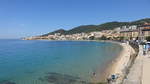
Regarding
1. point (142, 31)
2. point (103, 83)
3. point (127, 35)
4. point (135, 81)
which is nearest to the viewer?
point (135, 81)

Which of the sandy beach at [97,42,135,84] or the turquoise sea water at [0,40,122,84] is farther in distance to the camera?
the sandy beach at [97,42,135,84]

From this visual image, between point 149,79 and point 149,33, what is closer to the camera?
point 149,79

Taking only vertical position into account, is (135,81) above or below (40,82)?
above

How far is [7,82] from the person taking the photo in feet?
51.1

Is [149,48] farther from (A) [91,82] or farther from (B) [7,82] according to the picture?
(B) [7,82]

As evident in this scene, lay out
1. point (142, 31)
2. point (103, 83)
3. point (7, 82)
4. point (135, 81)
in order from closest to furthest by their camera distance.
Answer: point (135, 81), point (103, 83), point (7, 82), point (142, 31)

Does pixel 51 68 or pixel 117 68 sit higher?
pixel 117 68

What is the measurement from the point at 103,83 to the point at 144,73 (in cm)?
373

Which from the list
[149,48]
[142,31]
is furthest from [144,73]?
[142,31]

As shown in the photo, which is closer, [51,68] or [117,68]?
[117,68]

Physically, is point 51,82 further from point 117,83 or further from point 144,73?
point 144,73

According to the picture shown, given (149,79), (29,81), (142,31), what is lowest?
(29,81)

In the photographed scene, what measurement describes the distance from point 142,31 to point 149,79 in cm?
6647

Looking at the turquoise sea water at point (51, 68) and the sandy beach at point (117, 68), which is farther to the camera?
the sandy beach at point (117, 68)
